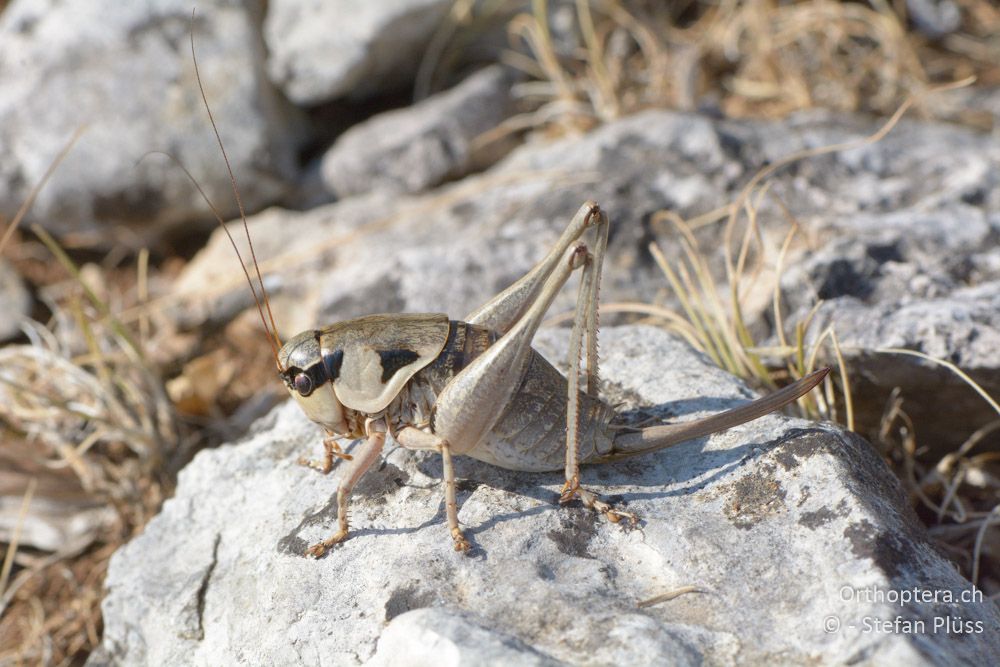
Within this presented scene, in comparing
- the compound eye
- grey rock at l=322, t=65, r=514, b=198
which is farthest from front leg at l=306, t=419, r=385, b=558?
grey rock at l=322, t=65, r=514, b=198

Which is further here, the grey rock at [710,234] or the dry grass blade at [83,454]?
the dry grass blade at [83,454]

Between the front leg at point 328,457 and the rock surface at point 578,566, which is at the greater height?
the front leg at point 328,457

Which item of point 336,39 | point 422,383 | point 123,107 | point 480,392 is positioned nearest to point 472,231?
point 336,39

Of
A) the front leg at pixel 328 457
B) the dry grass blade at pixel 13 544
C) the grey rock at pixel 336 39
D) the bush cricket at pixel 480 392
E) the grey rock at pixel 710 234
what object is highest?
the grey rock at pixel 336 39

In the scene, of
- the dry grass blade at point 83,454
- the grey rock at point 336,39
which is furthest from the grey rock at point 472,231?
the dry grass blade at point 83,454

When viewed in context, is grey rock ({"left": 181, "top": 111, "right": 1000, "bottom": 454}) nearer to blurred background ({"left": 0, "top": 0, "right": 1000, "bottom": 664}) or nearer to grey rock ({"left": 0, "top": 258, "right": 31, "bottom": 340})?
blurred background ({"left": 0, "top": 0, "right": 1000, "bottom": 664})

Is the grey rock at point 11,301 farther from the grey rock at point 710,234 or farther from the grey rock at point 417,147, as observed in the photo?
the grey rock at point 417,147

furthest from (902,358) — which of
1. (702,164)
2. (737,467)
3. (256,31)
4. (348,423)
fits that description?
(256,31)
